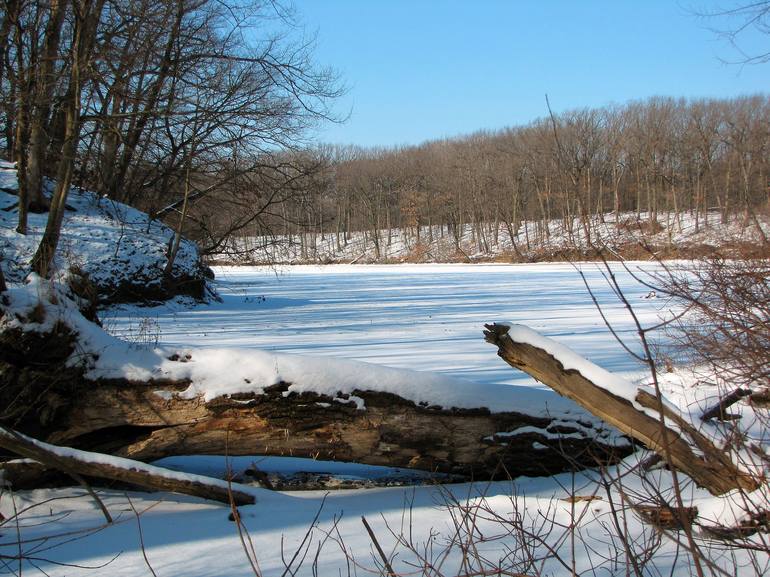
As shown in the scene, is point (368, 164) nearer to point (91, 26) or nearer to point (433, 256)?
point (433, 256)

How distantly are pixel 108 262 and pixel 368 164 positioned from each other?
6086cm

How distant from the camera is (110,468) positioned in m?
3.44

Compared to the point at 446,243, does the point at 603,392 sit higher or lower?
lower

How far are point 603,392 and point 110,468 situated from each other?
280cm

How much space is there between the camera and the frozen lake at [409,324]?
7109 millimetres

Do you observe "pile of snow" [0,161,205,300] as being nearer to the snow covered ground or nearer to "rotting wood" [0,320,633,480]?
the snow covered ground

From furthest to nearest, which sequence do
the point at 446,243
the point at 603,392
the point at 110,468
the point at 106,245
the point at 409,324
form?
the point at 446,243 < the point at 106,245 < the point at 409,324 < the point at 110,468 < the point at 603,392

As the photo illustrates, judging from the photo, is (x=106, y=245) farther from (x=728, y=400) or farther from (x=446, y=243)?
(x=446, y=243)

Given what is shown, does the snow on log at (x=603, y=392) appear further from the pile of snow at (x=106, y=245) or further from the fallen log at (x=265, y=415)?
the pile of snow at (x=106, y=245)

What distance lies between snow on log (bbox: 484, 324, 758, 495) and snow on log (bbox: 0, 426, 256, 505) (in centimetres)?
182

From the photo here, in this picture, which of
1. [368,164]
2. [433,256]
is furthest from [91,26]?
[368,164]

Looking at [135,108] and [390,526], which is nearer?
[390,526]

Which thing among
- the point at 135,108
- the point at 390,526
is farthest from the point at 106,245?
the point at 390,526

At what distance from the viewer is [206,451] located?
4160 millimetres
